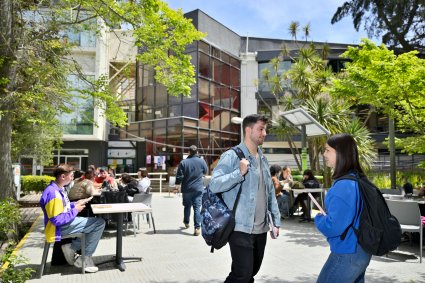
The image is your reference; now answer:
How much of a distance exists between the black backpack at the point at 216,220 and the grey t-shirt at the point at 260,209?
0.74 ft

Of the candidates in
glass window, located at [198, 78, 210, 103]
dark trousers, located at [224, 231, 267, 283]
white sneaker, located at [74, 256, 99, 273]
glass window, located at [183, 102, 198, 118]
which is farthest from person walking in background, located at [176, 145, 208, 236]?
glass window, located at [198, 78, 210, 103]

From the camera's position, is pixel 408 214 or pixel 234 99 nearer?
pixel 408 214

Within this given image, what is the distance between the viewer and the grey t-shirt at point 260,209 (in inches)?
115

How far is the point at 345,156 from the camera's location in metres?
2.47

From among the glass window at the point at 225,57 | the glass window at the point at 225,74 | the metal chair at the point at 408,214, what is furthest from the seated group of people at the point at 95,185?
the glass window at the point at 225,57

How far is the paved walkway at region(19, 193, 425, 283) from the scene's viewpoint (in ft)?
15.1

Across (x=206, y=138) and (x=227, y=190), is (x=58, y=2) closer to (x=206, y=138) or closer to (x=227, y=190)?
(x=227, y=190)

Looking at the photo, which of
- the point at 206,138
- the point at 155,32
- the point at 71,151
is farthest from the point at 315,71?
the point at 71,151

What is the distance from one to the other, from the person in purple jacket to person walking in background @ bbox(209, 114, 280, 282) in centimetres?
246

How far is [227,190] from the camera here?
2.81 m

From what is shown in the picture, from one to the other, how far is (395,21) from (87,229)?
2137 centimetres

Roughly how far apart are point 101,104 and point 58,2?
247 centimetres

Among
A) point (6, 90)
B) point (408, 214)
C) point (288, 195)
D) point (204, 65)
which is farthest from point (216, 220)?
point (204, 65)

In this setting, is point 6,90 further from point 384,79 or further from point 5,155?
point 384,79
